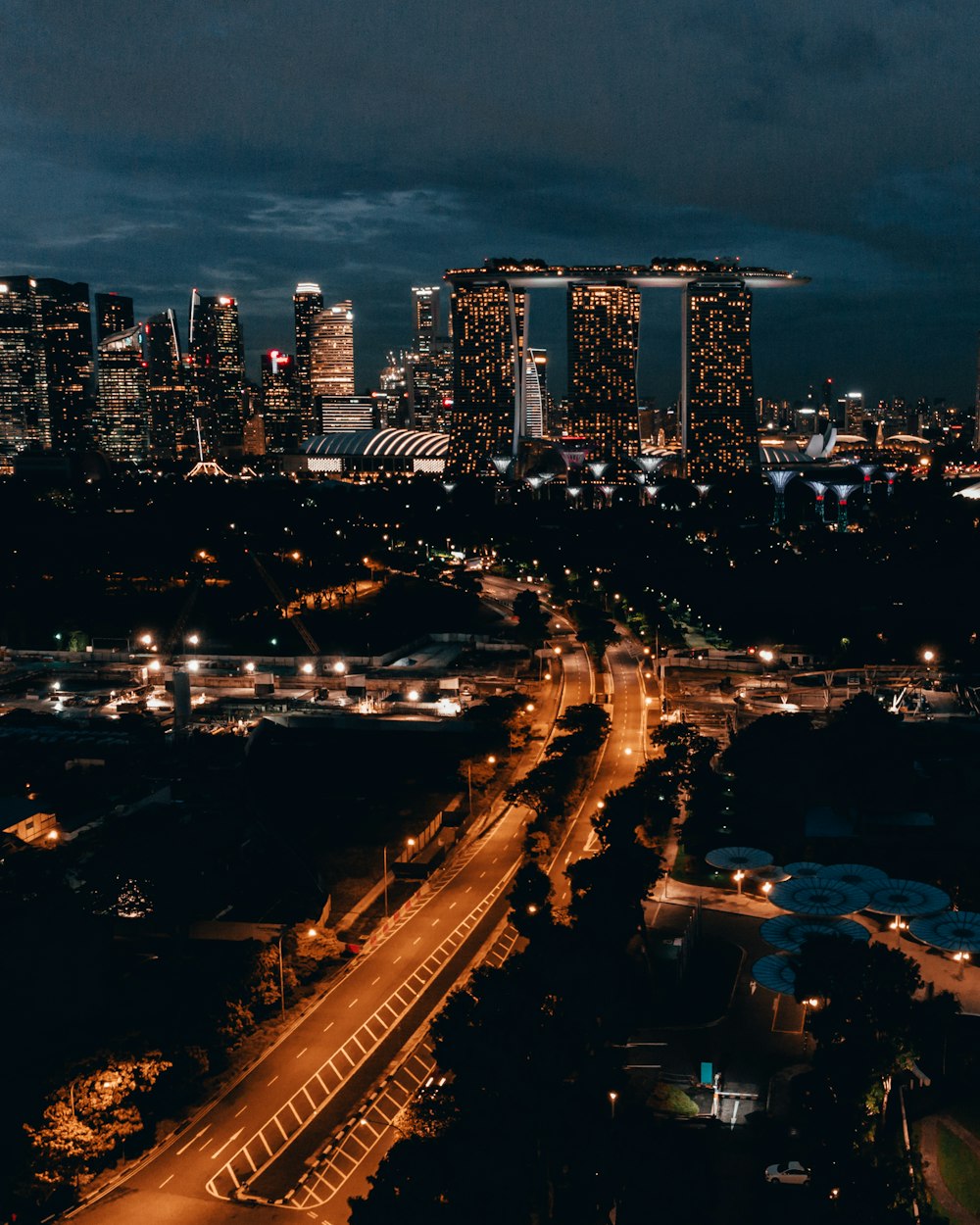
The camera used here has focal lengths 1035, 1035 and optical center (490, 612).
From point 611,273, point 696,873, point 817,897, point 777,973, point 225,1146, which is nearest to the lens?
point 225,1146

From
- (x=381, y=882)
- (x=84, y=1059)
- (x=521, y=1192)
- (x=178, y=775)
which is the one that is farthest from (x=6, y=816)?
(x=521, y=1192)

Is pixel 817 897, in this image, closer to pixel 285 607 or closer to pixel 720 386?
pixel 285 607

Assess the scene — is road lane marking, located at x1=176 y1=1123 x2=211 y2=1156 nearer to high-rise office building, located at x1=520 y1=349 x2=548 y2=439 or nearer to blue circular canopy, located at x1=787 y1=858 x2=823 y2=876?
blue circular canopy, located at x1=787 y1=858 x2=823 y2=876

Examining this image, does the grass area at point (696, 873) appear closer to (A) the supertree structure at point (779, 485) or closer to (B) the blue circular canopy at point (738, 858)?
(B) the blue circular canopy at point (738, 858)

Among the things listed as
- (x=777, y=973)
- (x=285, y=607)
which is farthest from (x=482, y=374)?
(x=777, y=973)

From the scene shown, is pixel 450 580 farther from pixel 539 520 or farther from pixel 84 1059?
pixel 84 1059

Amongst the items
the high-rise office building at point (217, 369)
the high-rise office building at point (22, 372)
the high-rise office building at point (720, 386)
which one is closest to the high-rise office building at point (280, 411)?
the high-rise office building at point (217, 369)
